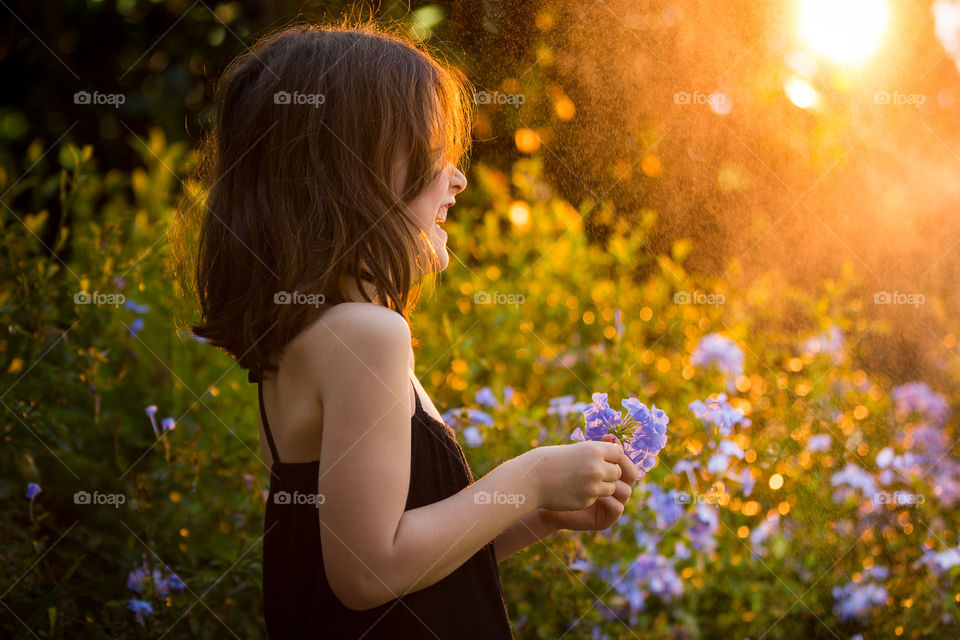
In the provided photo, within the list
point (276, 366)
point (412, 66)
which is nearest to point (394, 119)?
point (412, 66)

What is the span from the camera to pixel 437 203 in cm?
128

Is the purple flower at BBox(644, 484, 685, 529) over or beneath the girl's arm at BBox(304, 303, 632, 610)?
beneath

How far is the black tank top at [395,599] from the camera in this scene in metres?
1.13

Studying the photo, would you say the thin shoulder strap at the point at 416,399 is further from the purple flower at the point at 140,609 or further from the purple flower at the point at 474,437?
the purple flower at the point at 140,609

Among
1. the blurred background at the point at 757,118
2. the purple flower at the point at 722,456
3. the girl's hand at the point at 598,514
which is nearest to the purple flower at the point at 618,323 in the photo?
the purple flower at the point at 722,456

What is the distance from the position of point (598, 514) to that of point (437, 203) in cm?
56

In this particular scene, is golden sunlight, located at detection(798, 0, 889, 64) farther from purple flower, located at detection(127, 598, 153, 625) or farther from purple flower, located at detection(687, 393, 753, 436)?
purple flower, located at detection(127, 598, 153, 625)

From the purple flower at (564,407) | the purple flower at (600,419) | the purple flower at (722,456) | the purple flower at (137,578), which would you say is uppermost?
the purple flower at (600,419)

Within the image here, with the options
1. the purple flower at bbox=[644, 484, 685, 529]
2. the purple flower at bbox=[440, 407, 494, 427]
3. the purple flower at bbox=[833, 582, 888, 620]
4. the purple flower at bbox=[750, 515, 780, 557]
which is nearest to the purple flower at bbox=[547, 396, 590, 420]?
the purple flower at bbox=[440, 407, 494, 427]

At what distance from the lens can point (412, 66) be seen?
1.27 metres

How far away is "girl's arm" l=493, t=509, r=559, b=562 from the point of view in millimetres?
1342

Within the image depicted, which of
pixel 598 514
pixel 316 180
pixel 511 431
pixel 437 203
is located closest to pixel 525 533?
pixel 598 514

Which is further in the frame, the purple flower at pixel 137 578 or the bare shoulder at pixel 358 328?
the purple flower at pixel 137 578

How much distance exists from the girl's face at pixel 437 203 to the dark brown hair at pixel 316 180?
2cm
